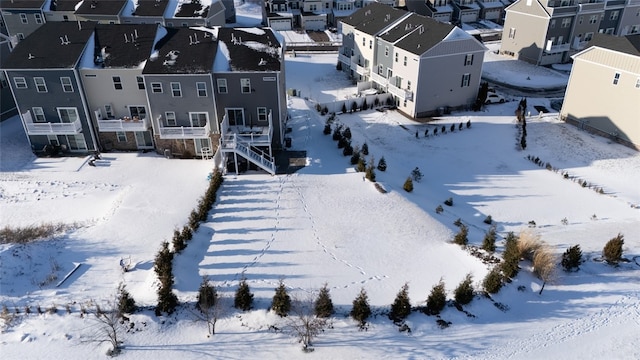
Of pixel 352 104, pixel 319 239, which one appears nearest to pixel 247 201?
pixel 319 239

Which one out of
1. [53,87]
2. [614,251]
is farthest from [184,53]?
[614,251]

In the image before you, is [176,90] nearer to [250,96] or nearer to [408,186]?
[250,96]

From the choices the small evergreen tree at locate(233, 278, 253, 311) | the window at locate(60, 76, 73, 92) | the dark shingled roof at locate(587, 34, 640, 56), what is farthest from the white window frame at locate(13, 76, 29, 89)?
the dark shingled roof at locate(587, 34, 640, 56)

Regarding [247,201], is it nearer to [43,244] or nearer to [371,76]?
[43,244]

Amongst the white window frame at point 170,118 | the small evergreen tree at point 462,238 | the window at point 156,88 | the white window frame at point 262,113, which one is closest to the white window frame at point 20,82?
the window at point 156,88

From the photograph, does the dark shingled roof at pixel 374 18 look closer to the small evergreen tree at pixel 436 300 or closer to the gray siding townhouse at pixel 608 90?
the gray siding townhouse at pixel 608 90
